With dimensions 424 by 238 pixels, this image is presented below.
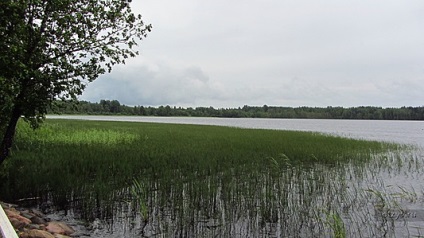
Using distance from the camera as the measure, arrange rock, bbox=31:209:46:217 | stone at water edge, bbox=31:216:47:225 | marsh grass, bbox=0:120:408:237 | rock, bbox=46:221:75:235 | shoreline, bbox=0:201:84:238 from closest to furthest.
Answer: shoreline, bbox=0:201:84:238 → rock, bbox=46:221:75:235 → stone at water edge, bbox=31:216:47:225 → marsh grass, bbox=0:120:408:237 → rock, bbox=31:209:46:217

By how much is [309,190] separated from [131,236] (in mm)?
6221

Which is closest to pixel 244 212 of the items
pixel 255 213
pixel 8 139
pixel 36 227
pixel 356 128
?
pixel 255 213

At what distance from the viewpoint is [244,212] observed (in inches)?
340

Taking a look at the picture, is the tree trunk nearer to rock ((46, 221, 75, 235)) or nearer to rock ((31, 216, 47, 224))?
rock ((31, 216, 47, 224))

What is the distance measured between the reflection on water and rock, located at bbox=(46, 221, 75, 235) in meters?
0.54

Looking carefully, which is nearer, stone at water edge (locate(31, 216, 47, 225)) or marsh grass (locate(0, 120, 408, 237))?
stone at water edge (locate(31, 216, 47, 225))

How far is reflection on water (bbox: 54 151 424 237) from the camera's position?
7582mm

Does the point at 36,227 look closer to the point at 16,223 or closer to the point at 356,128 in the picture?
the point at 16,223

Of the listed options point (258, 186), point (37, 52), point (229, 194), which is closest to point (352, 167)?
point (258, 186)

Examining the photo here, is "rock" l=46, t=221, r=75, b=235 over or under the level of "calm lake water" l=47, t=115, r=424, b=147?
under

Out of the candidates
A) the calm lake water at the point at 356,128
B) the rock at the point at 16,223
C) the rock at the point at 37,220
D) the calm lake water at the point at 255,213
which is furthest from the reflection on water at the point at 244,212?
the calm lake water at the point at 356,128

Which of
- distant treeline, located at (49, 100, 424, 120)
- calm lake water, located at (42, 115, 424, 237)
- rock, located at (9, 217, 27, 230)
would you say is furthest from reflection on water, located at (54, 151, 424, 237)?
distant treeline, located at (49, 100, 424, 120)

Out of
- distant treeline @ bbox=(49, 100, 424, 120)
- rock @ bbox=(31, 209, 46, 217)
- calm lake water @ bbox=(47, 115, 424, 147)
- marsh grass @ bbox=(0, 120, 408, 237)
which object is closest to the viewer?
marsh grass @ bbox=(0, 120, 408, 237)

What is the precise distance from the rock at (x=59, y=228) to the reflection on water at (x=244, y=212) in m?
0.54
